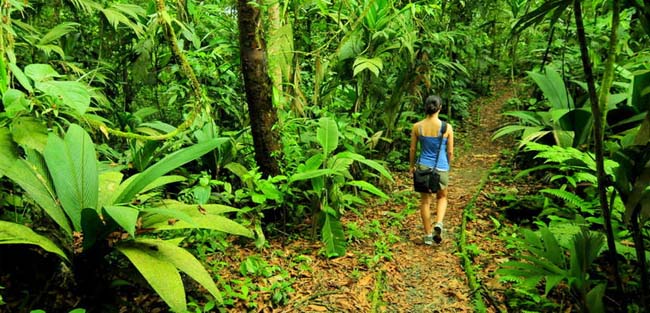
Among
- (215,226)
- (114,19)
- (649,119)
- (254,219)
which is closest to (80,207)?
(215,226)

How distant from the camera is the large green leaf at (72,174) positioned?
2453mm

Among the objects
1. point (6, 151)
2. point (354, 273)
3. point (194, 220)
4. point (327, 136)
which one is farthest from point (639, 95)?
point (6, 151)

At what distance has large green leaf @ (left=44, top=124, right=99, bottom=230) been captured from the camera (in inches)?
96.6

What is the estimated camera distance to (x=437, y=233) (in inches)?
165

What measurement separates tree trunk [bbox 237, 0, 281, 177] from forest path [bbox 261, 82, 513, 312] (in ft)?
2.60

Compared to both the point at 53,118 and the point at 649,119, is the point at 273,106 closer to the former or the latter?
the point at 53,118

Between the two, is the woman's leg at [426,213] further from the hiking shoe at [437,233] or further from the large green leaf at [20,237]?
the large green leaf at [20,237]

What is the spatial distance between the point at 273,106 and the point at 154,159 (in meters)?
1.25

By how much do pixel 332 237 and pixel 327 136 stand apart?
2.97 feet

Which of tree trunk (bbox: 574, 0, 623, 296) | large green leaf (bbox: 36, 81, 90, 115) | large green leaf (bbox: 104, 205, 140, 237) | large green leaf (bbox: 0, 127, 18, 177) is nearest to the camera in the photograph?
large green leaf (bbox: 104, 205, 140, 237)

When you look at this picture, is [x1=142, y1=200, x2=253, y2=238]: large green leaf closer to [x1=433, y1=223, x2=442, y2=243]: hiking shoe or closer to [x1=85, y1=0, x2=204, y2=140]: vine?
[x1=85, y1=0, x2=204, y2=140]: vine

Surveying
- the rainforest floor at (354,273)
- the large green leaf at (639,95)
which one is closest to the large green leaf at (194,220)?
the rainforest floor at (354,273)

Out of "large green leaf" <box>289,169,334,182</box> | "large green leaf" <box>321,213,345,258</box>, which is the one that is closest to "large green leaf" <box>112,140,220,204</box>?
"large green leaf" <box>289,169,334,182</box>

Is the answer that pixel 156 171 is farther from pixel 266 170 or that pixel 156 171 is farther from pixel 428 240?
pixel 428 240
